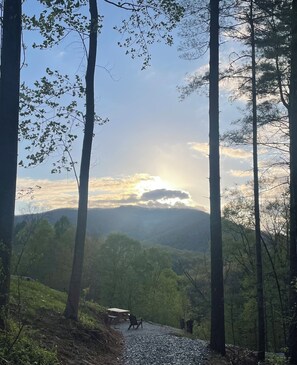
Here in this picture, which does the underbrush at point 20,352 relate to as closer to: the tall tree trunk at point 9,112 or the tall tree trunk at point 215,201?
the tall tree trunk at point 9,112

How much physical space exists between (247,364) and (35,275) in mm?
36102

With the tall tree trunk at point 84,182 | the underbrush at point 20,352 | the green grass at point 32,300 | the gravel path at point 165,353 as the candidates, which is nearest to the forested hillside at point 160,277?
the green grass at point 32,300

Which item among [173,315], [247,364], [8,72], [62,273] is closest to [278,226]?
[247,364]

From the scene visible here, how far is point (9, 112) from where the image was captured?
20.2 feet

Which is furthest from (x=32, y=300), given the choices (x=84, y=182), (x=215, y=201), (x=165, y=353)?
(x=215, y=201)

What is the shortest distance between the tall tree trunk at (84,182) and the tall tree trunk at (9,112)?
401cm

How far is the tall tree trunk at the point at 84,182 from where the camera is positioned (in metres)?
10.2

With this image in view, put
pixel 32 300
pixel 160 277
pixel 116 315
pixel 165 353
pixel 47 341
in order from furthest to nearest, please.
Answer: pixel 160 277 < pixel 116 315 < pixel 32 300 < pixel 165 353 < pixel 47 341

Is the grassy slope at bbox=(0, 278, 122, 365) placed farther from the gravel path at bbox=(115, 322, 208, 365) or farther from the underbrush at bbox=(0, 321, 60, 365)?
the gravel path at bbox=(115, 322, 208, 365)

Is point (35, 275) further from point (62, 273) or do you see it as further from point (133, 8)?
point (133, 8)

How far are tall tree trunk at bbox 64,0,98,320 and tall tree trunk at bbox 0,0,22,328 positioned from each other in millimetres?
4006

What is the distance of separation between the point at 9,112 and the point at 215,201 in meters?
5.68

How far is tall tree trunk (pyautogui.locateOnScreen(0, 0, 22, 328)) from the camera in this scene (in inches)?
232

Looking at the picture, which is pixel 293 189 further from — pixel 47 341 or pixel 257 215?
pixel 47 341
